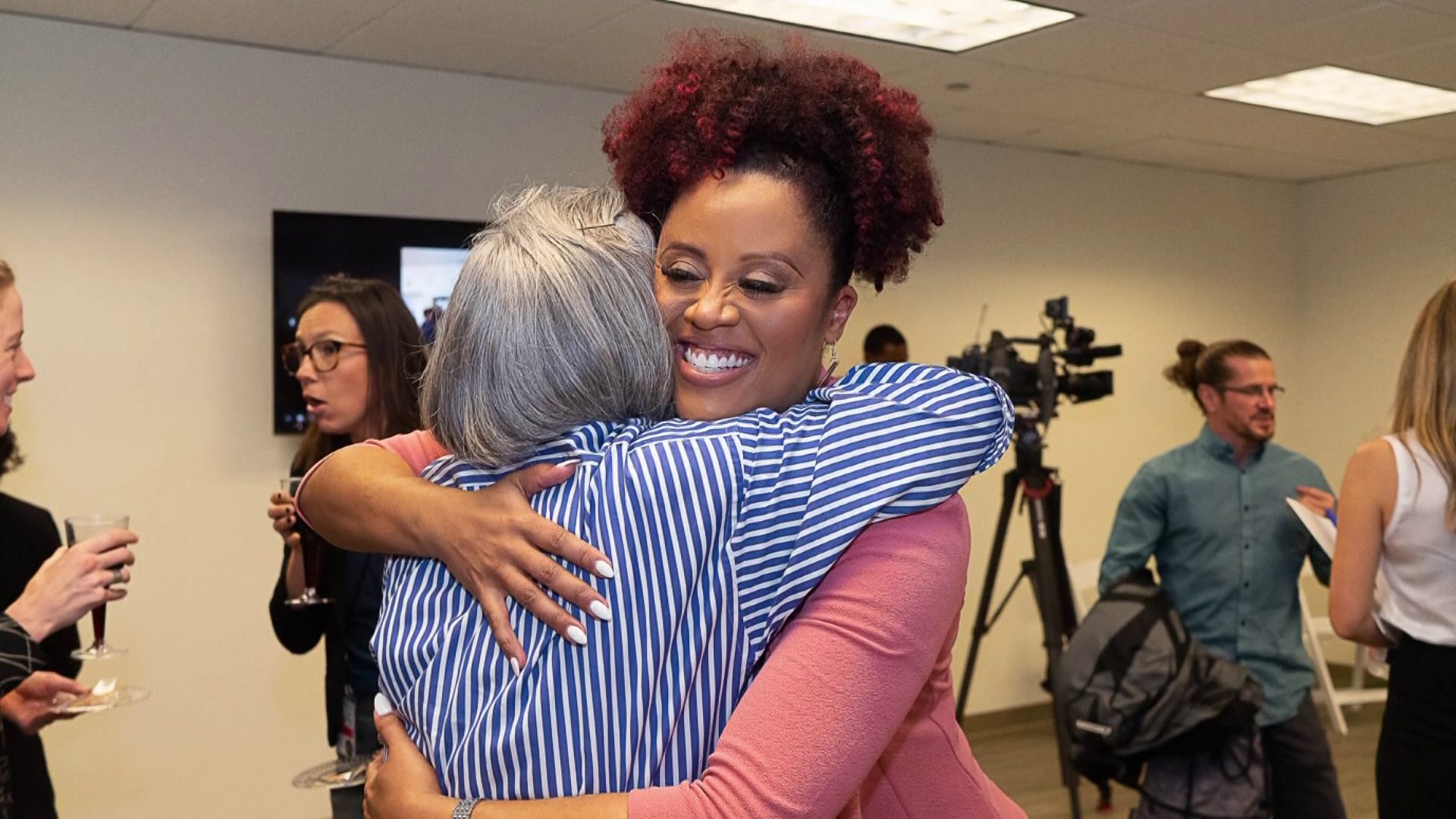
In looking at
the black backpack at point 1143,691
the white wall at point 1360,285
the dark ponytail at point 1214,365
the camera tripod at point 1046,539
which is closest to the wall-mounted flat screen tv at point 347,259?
the camera tripod at point 1046,539

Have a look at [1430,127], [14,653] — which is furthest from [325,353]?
[1430,127]

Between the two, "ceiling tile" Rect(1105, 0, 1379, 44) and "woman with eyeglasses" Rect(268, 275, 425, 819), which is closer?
"woman with eyeglasses" Rect(268, 275, 425, 819)

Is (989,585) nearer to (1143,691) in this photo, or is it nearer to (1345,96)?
(1143,691)

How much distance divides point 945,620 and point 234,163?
164 inches

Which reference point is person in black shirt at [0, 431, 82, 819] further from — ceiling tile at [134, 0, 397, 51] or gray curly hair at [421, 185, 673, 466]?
ceiling tile at [134, 0, 397, 51]

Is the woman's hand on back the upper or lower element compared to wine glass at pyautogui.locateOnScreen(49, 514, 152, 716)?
upper

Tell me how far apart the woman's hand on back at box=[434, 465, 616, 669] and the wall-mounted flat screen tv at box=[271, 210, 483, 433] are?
3.46 m

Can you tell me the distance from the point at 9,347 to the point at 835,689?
1.87 m

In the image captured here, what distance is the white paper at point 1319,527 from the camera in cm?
329

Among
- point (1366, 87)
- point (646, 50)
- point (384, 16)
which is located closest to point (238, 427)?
point (384, 16)

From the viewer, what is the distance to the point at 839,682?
0.91 metres

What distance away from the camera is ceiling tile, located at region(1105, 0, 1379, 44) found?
3969 millimetres

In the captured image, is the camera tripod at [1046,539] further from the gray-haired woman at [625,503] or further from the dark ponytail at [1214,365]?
the gray-haired woman at [625,503]

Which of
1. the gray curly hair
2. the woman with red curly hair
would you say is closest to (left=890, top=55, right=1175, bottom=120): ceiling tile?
the woman with red curly hair
